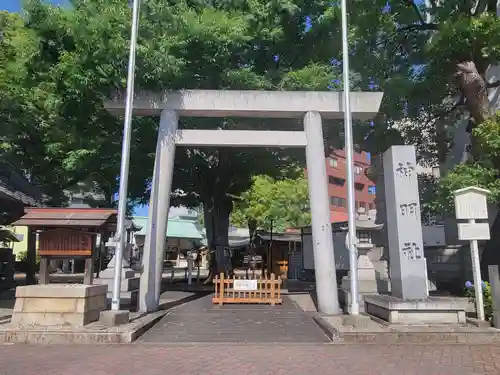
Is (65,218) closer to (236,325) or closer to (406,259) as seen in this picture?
(236,325)

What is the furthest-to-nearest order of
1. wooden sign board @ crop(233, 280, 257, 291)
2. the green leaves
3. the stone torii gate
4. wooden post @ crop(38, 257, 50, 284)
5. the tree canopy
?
the green leaves
wooden sign board @ crop(233, 280, 257, 291)
the stone torii gate
the tree canopy
wooden post @ crop(38, 257, 50, 284)

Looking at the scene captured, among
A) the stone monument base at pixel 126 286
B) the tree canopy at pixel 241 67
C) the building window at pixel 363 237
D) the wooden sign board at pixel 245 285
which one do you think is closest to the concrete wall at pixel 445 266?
the building window at pixel 363 237

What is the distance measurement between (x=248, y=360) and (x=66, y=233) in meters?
5.73

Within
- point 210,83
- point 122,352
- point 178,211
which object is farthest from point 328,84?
point 178,211

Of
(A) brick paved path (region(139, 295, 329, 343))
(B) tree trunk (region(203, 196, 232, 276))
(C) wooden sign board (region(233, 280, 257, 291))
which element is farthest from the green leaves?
(A) brick paved path (region(139, 295, 329, 343))

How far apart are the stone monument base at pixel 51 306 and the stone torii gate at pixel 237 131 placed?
275 centimetres

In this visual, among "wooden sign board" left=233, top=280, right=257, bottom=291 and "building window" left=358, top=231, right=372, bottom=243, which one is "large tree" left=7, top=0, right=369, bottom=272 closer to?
"building window" left=358, top=231, right=372, bottom=243

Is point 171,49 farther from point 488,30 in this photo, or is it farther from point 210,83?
point 488,30

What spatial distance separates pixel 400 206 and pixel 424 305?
2.29 metres

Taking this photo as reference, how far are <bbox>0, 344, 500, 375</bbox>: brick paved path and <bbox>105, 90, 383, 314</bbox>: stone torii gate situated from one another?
402 cm

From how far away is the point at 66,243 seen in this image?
10.9 meters

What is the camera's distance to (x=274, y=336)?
945cm

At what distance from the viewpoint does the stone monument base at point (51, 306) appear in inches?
366

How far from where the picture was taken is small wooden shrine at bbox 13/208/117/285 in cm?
1078
